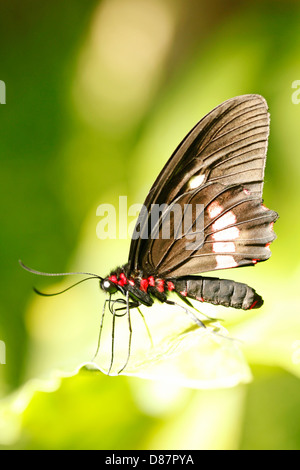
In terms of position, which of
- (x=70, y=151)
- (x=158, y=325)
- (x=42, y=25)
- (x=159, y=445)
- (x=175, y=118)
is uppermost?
(x=42, y=25)

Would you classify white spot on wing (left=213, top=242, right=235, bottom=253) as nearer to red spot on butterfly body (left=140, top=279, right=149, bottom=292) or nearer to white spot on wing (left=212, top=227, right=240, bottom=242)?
white spot on wing (left=212, top=227, right=240, bottom=242)

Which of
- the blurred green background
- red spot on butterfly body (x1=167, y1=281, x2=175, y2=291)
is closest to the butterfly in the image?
red spot on butterfly body (x1=167, y1=281, x2=175, y2=291)

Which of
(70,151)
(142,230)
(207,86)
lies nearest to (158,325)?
(142,230)

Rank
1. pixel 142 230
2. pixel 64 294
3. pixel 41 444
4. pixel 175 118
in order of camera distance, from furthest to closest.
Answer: pixel 175 118 → pixel 64 294 → pixel 142 230 → pixel 41 444

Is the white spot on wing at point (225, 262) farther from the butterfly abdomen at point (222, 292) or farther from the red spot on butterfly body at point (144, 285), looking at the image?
the red spot on butterfly body at point (144, 285)

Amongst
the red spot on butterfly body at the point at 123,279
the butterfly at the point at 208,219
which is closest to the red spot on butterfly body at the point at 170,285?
the butterfly at the point at 208,219

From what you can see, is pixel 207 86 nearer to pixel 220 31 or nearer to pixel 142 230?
pixel 220 31

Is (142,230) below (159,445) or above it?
above
